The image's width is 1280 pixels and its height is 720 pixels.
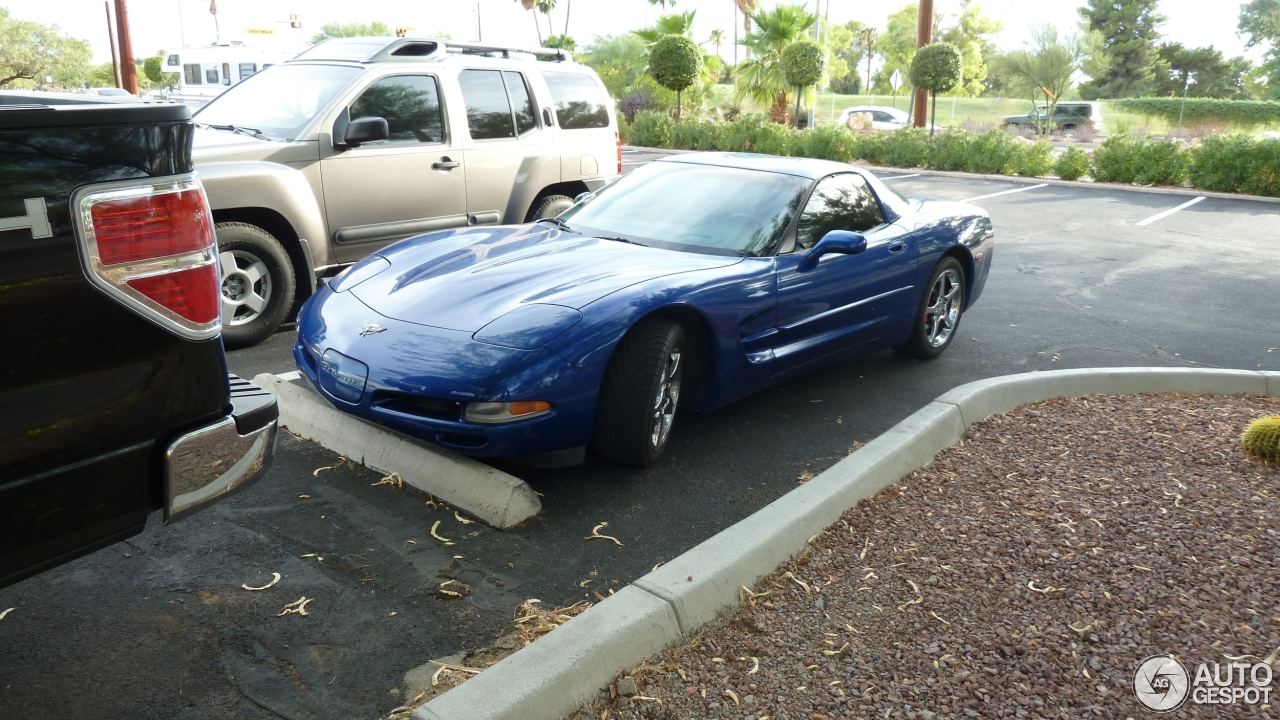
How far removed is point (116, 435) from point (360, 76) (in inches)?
221

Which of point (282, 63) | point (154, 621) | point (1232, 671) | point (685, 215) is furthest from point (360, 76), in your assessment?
point (1232, 671)

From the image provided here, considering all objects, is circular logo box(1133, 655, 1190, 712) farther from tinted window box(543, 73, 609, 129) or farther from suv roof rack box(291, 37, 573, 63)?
tinted window box(543, 73, 609, 129)

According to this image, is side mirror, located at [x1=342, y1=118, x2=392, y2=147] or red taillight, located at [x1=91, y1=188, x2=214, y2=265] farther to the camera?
side mirror, located at [x1=342, y1=118, x2=392, y2=147]

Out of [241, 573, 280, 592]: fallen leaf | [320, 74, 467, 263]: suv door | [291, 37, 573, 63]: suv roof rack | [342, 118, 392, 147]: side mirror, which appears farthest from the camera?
[291, 37, 573, 63]: suv roof rack

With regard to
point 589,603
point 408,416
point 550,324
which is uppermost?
point 550,324

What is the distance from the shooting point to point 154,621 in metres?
3.08

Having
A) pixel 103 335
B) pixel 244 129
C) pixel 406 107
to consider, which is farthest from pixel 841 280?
pixel 244 129

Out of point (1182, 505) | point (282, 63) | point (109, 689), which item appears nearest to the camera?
point (109, 689)

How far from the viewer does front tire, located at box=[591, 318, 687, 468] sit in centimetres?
414

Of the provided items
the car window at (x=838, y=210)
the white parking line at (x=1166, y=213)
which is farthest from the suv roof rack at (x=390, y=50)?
the white parking line at (x=1166, y=213)

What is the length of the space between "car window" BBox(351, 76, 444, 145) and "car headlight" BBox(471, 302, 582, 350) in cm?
352

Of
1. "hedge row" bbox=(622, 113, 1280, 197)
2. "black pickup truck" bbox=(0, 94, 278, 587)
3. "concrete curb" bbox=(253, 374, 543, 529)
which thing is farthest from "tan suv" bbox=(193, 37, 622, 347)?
"hedge row" bbox=(622, 113, 1280, 197)

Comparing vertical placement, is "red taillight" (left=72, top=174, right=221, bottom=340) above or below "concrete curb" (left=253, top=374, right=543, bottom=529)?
above

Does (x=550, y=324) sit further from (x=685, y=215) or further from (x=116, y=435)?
(x=116, y=435)
